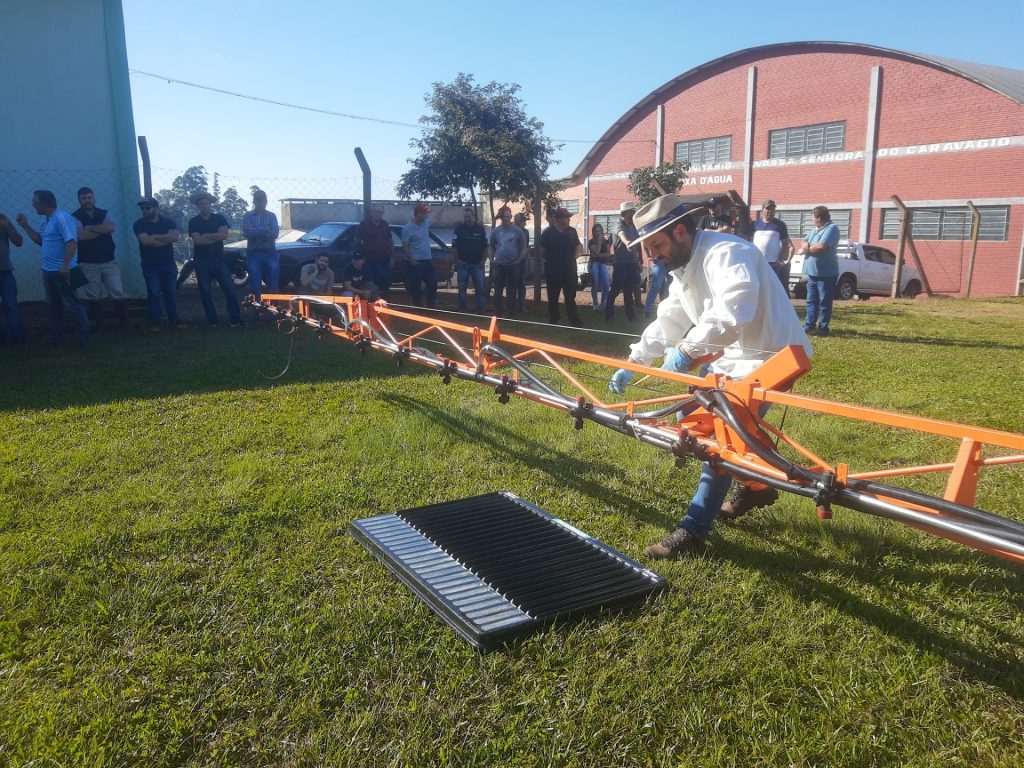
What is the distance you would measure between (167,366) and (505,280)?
18.6 ft

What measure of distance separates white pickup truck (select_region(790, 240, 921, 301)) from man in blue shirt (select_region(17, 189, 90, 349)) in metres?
16.7

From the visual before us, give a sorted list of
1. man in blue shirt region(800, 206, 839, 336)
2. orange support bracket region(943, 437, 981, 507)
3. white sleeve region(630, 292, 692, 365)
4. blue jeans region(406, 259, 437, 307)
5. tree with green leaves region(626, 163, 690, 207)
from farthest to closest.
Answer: tree with green leaves region(626, 163, 690, 207) < blue jeans region(406, 259, 437, 307) < man in blue shirt region(800, 206, 839, 336) < white sleeve region(630, 292, 692, 365) < orange support bracket region(943, 437, 981, 507)

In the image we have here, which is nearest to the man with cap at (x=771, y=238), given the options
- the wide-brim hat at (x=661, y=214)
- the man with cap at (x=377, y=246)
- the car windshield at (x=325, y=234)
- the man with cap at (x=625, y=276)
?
the man with cap at (x=625, y=276)

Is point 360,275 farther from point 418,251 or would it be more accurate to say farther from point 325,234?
point 325,234

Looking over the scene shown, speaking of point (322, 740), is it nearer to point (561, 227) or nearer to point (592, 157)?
point (561, 227)

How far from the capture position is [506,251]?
11.7 m

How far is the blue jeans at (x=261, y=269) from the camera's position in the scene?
1067 centimetres

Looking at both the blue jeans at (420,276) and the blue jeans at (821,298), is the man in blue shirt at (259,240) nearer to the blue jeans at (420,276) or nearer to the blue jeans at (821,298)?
the blue jeans at (420,276)

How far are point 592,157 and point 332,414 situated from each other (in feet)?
108

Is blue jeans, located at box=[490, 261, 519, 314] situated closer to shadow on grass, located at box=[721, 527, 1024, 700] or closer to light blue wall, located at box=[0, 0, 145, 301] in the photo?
light blue wall, located at box=[0, 0, 145, 301]

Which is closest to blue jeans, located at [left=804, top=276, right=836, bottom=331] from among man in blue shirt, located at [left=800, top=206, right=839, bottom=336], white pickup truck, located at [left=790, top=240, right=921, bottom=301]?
man in blue shirt, located at [left=800, top=206, right=839, bottom=336]

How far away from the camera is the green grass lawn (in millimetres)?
2422

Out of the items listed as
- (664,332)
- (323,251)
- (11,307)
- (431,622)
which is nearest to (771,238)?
(664,332)

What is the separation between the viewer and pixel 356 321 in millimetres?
5742
